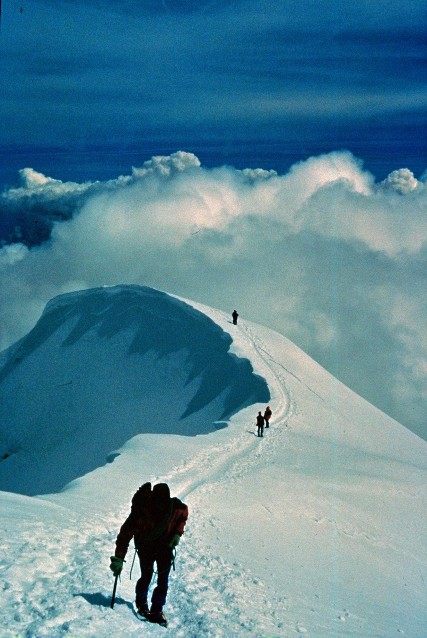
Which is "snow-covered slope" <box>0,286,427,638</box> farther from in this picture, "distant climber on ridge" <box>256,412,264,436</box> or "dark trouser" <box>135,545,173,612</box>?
"distant climber on ridge" <box>256,412,264,436</box>

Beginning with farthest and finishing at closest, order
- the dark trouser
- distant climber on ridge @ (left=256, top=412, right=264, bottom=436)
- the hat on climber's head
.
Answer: distant climber on ridge @ (left=256, top=412, right=264, bottom=436) → the dark trouser → the hat on climber's head

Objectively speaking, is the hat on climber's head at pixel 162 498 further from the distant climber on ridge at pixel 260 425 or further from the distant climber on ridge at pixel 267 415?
the distant climber on ridge at pixel 267 415

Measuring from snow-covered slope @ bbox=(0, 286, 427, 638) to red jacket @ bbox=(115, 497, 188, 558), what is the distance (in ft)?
3.67

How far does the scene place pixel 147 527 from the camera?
8141mm

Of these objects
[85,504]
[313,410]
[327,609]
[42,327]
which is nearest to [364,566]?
[327,609]

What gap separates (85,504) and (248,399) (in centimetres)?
2405

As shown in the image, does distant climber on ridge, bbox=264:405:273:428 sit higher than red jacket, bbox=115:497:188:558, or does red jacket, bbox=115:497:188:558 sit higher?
distant climber on ridge, bbox=264:405:273:428

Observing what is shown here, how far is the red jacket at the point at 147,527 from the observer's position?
810 cm

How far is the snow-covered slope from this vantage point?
949 cm

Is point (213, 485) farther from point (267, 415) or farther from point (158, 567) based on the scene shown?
point (158, 567)

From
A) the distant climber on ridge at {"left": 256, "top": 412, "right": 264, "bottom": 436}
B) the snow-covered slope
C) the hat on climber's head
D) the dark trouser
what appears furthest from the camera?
the distant climber on ridge at {"left": 256, "top": 412, "right": 264, "bottom": 436}

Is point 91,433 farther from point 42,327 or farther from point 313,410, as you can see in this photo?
point 42,327

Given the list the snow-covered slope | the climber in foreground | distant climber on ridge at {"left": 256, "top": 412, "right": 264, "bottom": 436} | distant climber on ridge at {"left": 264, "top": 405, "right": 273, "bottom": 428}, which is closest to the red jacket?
the climber in foreground

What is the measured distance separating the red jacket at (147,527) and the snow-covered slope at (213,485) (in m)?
1.12
